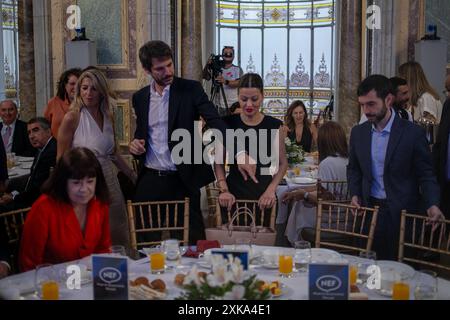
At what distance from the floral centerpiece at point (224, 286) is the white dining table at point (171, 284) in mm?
212

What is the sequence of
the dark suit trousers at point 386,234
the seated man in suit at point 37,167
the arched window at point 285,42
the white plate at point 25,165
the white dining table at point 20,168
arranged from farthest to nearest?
the arched window at point 285,42 < the white plate at point 25,165 < the white dining table at point 20,168 < the seated man in suit at point 37,167 < the dark suit trousers at point 386,234

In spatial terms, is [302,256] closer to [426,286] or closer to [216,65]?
[426,286]

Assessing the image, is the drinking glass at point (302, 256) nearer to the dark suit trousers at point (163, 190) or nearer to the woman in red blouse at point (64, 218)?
the woman in red blouse at point (64, 218)

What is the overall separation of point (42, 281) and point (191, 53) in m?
7.38

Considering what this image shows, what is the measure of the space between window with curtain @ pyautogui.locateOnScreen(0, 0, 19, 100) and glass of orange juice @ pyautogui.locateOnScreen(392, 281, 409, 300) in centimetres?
861

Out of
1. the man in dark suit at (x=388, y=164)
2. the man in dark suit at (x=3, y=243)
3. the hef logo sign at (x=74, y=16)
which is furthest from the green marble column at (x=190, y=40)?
the man in dark suit at (x=388, y=164)

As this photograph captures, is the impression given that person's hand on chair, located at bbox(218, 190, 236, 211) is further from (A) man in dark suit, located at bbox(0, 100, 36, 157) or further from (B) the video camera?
(B) the video camera

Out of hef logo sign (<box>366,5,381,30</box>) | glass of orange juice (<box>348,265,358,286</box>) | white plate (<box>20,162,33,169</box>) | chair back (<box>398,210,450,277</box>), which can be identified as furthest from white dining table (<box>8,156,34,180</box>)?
hef logo sign (<box>366,5,381,30</box>)

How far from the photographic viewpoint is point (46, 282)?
92.5 inches

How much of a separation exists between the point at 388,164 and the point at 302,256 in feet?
3.00

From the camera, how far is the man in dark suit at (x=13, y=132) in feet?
20.5

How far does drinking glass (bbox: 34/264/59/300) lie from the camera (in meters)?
2.31

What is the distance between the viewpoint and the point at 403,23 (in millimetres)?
7484
